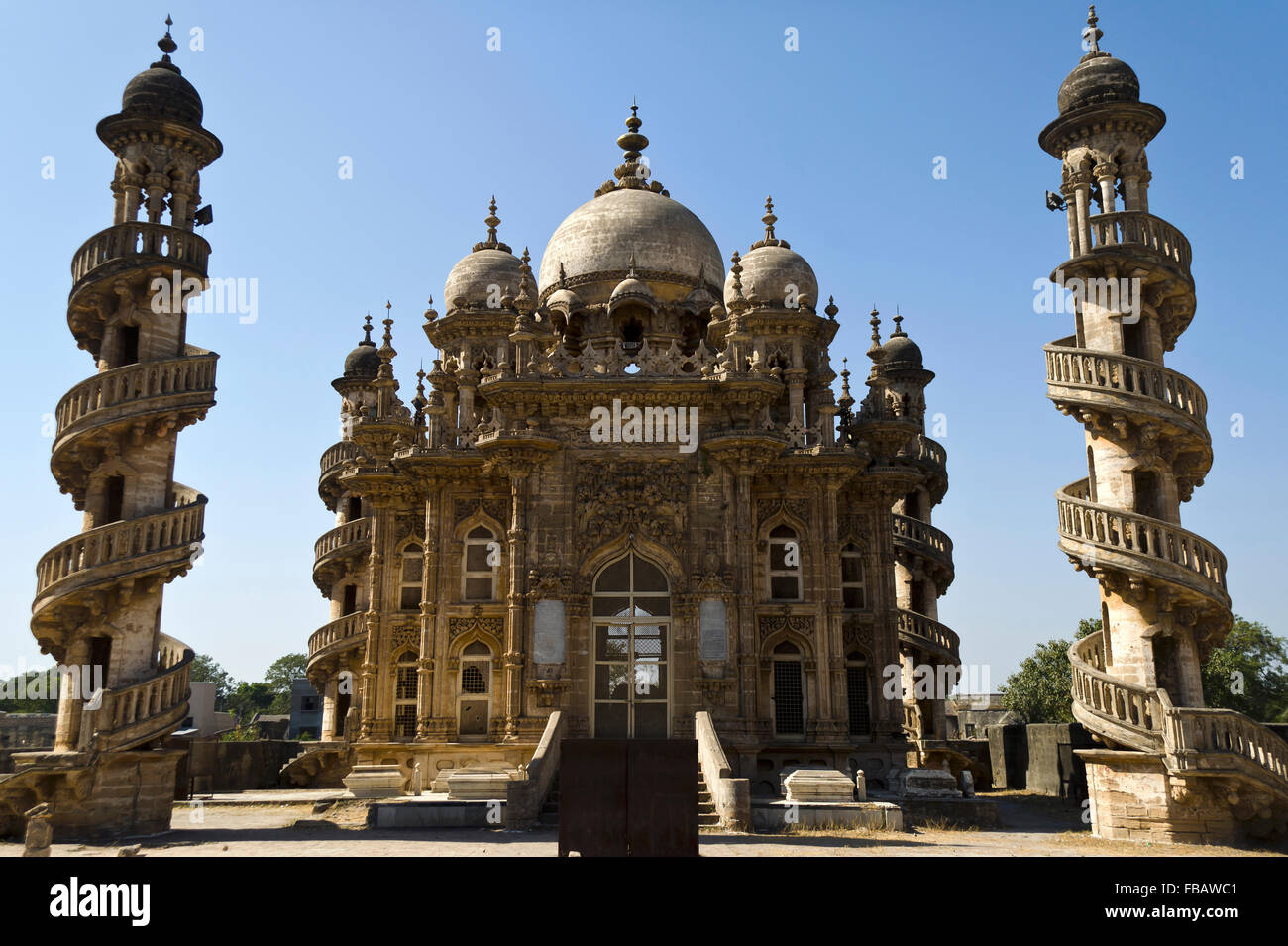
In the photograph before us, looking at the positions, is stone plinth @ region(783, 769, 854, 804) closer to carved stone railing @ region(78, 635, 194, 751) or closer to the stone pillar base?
the stone pillar base

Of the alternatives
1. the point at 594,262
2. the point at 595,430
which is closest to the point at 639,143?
the point at 594,262

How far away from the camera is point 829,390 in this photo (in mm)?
31953

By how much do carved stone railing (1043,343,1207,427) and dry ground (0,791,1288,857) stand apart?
343 inches

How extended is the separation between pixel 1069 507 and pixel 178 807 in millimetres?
24340

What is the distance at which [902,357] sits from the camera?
4262 centimetres

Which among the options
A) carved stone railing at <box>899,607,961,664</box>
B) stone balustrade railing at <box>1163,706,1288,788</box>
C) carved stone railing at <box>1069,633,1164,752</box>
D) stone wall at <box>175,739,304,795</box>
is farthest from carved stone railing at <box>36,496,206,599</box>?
carved stone railing at <box>899,607,961,664</box>

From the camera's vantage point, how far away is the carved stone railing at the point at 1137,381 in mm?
22875

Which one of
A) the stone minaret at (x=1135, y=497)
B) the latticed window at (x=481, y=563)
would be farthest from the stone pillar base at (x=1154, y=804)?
the latticed window at (x=481, y=563)

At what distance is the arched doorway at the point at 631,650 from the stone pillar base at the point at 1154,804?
1067cm

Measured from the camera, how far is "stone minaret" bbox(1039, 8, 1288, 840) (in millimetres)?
20984

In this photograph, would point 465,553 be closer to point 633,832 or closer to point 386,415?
point 386,415

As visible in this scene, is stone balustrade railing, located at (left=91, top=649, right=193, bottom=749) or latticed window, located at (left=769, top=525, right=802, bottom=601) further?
latticed window, located at (left=769, top=525, right=802, bottom=601)

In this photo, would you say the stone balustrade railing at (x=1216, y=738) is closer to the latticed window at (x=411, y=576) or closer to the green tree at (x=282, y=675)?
the latticed window at (x=411, y=576)

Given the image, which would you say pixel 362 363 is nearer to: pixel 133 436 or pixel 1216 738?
pixel 133 436
